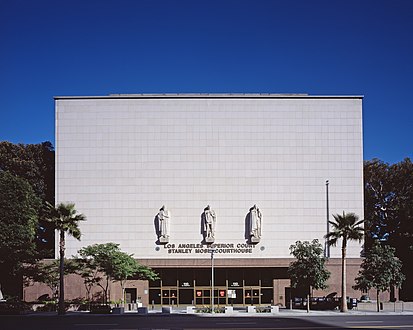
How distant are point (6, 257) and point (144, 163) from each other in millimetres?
18186

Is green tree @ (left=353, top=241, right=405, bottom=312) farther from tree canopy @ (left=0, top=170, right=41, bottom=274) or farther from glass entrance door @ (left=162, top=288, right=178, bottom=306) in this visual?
tree canopy @ (left=0, top=170, right=41, bottom=274)

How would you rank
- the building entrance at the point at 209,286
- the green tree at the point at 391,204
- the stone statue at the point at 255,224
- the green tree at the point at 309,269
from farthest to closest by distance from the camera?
the green tree at the point at 391,204 < the building entrance at the point at 209,286 < the stone statue at the point at 255,224 < the green tree at the point at 309,269

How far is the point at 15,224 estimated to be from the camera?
65.8m

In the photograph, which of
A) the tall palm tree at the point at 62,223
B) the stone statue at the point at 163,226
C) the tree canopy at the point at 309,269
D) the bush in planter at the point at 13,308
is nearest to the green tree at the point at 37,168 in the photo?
the stone statue at the point at 163,226

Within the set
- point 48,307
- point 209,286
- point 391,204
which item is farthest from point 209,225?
point 391,204

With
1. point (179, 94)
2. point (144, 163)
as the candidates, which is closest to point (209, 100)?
point (179, 94)

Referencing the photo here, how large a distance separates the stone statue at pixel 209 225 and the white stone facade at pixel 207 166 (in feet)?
2.62

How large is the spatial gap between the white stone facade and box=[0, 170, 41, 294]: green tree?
175 inches

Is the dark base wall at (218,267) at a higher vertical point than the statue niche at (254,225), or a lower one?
lower

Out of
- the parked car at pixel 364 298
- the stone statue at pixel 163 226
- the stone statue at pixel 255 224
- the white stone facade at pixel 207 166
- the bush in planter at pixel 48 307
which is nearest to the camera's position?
the bush in planter at pixel 48 307

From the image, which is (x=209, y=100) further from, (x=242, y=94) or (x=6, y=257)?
(x=6, y=257)

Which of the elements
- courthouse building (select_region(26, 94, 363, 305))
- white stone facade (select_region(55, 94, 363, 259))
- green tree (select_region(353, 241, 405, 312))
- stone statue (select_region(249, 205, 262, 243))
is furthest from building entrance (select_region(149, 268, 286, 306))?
green tree (select_region(353, 241, 405, 312))

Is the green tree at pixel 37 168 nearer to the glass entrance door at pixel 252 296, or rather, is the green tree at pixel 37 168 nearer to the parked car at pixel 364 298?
the glass entrance door at pixel 252 296

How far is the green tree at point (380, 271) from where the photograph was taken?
60.1 meters
